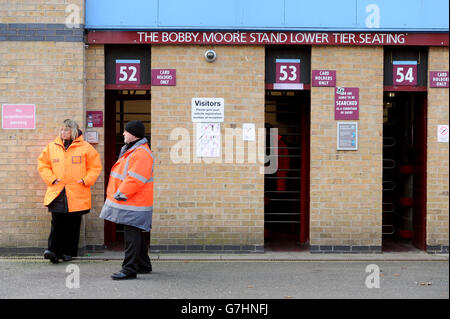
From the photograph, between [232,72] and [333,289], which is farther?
[232,72]

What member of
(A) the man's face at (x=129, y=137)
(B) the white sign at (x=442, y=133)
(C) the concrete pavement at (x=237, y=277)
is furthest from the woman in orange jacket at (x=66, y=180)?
(B) the white sign at (x=442, y=133)

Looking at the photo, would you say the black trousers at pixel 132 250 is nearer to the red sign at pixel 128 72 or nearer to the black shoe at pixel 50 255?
the black shoe at pixel 50 255

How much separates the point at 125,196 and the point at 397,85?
4806mm

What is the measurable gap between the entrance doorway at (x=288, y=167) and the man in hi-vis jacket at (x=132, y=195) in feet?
9.81

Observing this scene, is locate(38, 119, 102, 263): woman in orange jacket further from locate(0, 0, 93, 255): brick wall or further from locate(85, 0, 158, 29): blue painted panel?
locate(85, 0, 158, 29): blue painted panel

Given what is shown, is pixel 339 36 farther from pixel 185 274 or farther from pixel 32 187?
pixel 32 187

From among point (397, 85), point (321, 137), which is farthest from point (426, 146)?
point (321, 137)

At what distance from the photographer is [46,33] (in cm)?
825

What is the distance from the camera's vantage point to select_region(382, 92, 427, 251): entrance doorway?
29.1ft

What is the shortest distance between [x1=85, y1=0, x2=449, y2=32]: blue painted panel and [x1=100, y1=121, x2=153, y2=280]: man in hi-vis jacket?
241 cm

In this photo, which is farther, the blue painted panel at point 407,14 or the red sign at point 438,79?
the red sign at point 438,79

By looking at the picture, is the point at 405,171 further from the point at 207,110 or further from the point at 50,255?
the point at 50,255

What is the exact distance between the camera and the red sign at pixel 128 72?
28.1ft
